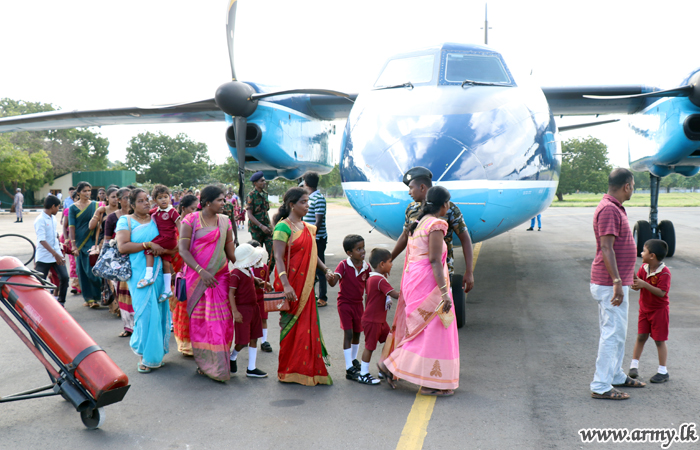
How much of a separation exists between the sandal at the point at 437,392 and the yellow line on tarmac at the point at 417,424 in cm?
3

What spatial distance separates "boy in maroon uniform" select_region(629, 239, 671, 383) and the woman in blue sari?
3806mm

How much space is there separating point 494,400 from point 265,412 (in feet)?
5.18

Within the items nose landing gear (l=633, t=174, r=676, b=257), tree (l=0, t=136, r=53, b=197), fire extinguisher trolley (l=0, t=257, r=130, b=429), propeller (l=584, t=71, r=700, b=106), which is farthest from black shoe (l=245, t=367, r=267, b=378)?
tree (l=0, t=136, r=53, b=197)

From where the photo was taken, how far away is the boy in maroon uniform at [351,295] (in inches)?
157

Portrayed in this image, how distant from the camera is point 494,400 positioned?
11.6 feet

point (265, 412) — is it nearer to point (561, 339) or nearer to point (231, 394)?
point (231, 394)

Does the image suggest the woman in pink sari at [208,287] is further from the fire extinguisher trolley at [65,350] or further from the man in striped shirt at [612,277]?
the man in striped shirt at [612,277]

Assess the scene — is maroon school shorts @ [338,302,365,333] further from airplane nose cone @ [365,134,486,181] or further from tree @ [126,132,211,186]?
tree @ [126,132,211,186]

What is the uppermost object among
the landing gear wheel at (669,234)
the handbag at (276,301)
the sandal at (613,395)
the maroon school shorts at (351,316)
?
the handbag at (276,301)

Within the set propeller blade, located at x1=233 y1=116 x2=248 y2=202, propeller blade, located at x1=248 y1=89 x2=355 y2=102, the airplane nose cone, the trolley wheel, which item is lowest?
the trolley wheel

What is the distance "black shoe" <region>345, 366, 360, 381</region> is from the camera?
3.97 m

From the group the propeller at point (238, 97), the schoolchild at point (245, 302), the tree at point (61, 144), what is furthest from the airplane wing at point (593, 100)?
the tree at point (61, 144)

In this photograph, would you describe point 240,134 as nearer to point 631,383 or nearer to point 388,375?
point 388,375

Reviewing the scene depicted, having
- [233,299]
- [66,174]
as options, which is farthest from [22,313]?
→ [66,174]
